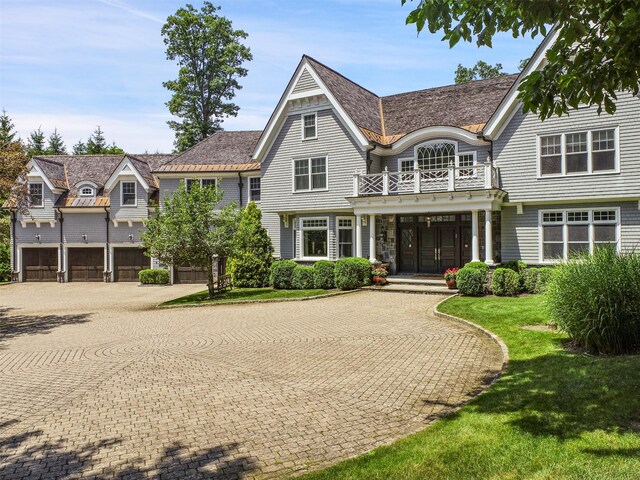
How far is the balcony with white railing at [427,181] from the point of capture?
827 inches

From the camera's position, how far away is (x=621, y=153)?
18672mm

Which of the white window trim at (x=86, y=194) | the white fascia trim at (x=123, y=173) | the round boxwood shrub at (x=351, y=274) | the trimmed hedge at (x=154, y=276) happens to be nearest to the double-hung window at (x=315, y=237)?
the round boxwood shrub at (x=351, y=274)

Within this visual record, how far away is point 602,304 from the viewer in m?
8.66

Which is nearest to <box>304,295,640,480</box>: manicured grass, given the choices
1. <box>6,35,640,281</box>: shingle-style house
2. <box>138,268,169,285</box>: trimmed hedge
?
<box>6,35,640,281</box>: shingle-style house

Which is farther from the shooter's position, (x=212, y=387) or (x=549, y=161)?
(x=549, y=161)

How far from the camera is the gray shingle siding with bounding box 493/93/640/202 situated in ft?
60.7

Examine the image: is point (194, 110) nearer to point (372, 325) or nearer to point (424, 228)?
point (424, 228)

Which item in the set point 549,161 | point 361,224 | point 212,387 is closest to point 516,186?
point 549,161

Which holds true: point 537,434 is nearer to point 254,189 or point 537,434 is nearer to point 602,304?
point 602,304

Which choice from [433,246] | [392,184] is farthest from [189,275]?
[433,246]

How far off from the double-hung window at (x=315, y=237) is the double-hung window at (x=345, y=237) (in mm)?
723

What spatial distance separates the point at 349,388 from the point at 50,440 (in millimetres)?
4432

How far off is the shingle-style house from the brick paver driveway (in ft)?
27.3

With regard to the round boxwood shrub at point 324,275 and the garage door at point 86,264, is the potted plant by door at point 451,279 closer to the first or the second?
the round boxwood shrub at point 324,275
